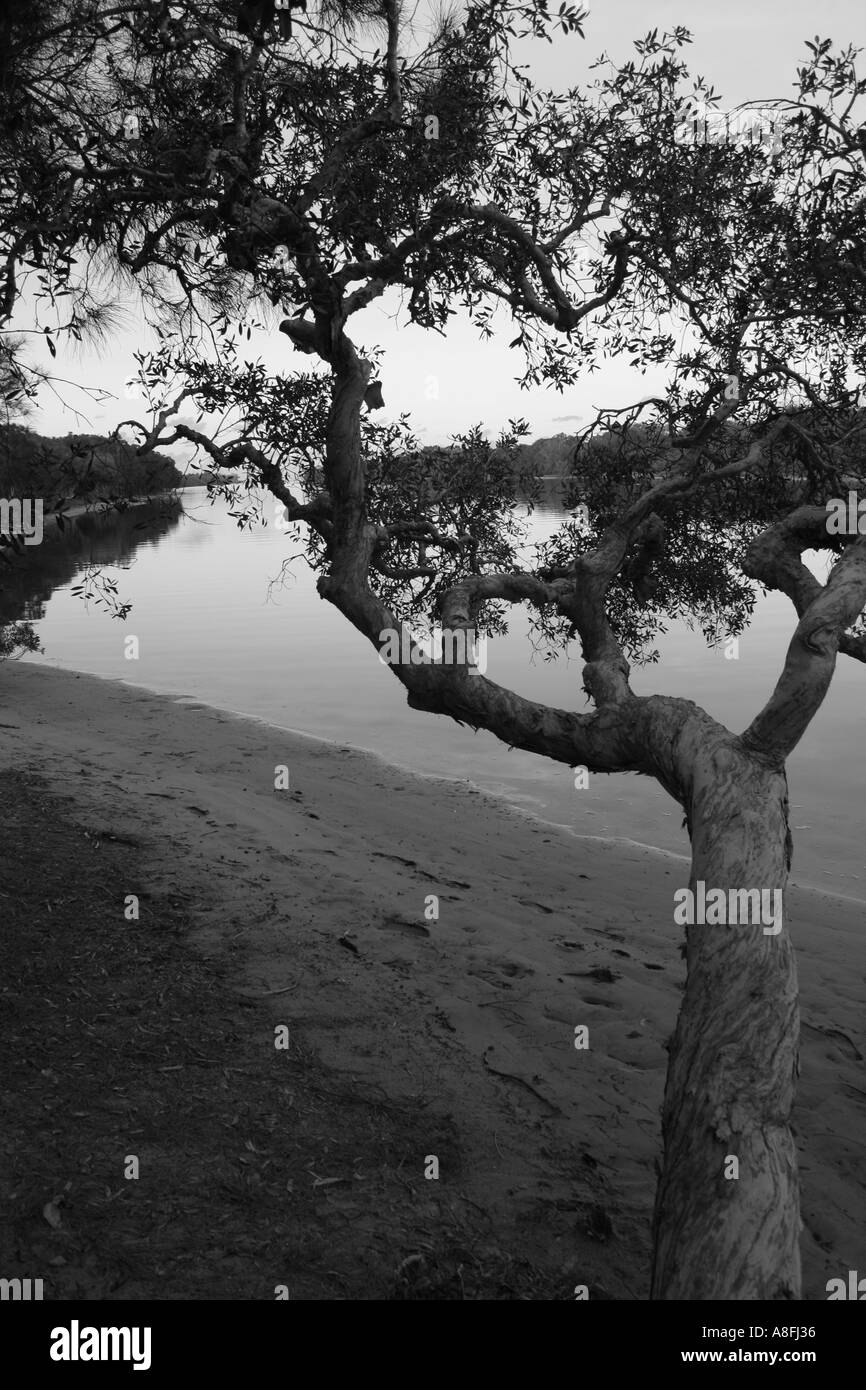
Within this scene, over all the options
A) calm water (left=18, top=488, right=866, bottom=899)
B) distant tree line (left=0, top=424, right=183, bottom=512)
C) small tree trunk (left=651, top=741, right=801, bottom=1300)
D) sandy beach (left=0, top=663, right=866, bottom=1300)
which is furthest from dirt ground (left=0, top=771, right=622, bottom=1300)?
calm water (left=18, top=488, right=866, bottom=899)

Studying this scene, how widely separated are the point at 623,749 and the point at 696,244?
4.77 metres

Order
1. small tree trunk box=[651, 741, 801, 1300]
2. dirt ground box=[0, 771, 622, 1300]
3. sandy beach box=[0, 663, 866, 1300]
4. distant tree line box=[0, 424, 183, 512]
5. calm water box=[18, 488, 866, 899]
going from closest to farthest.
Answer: small tree trunk box=[651, 741, 801, 1300] → dirt ground box=[0, 771, 622, 1300] → sandy beach box=[0, 663, 866, 1300] → distant tree line box=[0, 424, 183, 512] → calm water box=[18, 488, 866, 899]

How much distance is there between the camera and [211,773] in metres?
14.5

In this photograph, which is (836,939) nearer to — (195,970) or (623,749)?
(623,749)

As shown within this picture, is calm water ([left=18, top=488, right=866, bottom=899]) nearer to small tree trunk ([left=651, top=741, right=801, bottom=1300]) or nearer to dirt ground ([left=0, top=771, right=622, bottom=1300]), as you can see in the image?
dirt ground ([left=0, top=771, right=622, bottom=1300])

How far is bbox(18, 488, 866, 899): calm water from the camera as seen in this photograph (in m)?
14.6

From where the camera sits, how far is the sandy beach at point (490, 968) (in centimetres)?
548

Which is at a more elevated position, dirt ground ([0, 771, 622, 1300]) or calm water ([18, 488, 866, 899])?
calm water ([18, 488, 866, 899])

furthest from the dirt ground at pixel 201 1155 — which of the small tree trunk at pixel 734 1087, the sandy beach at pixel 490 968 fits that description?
the small tree trunk at pixel 734 1087

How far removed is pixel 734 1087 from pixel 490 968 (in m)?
4.77

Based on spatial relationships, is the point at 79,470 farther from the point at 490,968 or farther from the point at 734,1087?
the point at 734,1087

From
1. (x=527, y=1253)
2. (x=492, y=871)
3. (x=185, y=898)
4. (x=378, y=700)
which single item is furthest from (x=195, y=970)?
(x=378, y=700)

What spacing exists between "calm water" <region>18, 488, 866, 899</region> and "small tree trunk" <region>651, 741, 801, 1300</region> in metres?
5.20

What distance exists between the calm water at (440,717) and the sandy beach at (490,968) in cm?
163
